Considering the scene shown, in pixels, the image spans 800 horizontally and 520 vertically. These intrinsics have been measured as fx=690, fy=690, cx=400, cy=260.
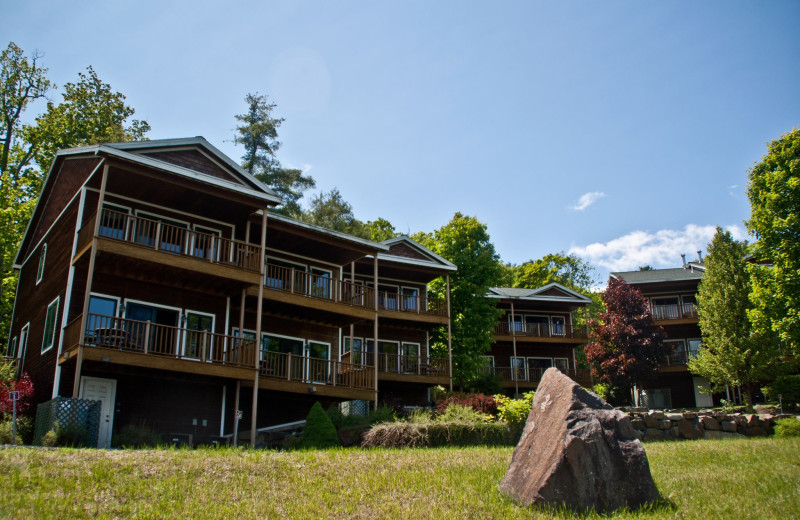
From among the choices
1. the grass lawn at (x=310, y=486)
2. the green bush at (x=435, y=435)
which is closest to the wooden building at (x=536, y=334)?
the green bush at (x=435, y=435)

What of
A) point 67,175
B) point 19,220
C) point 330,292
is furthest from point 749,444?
point 19,220

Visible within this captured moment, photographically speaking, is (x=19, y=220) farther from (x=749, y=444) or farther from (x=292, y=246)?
(x=749, y=444)

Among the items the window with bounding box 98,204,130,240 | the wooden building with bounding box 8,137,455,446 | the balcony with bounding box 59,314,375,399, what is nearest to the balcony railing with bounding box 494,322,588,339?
the wooden building with bounding box 8,137,455,446

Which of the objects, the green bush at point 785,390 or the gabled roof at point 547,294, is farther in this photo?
the gabled roof at point 547,294

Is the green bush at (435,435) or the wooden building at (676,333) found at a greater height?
the wooden building at (676,333)

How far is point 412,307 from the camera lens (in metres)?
33.3

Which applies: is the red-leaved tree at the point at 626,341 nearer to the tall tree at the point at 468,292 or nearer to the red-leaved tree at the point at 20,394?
the tall tree at the point at 468,292

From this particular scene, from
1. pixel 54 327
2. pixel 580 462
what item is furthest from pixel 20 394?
pixel 580 462

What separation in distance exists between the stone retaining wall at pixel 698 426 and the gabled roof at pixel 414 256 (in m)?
13.4

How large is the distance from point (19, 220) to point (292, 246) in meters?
16.5

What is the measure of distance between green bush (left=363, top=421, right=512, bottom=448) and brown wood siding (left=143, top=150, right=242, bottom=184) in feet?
34.7

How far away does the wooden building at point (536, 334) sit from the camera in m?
39.8

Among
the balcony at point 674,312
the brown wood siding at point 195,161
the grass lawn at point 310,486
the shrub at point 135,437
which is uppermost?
the brown wood siding at point 195,161

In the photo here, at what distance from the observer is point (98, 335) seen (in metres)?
18.7
